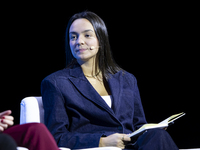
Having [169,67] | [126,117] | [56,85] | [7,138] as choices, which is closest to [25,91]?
[56,85]

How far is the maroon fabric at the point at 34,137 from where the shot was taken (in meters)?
1.54

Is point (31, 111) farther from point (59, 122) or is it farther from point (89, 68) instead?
point (89, 68)

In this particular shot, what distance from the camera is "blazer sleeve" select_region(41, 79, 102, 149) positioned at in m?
2.05

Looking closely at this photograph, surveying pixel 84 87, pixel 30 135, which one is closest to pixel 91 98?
pixel 84 87

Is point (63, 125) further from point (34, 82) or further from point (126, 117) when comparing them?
point (34, 82)

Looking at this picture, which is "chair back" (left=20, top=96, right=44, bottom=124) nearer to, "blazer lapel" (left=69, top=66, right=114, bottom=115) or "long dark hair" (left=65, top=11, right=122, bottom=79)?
"blazer lapel" (left=69, top=66, right=114, bottom=115)

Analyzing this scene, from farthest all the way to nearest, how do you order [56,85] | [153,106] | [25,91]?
1. [153,106]
2. [25,91]
3. [56,85]

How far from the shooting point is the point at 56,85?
226cm

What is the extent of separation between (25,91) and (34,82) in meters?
0.12

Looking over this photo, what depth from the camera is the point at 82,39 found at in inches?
93.5

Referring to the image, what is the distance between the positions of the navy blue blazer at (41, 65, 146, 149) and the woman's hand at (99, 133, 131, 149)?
0.14 ft

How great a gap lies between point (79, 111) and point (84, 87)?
18cm

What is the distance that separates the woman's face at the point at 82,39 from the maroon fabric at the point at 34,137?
90 centimetres

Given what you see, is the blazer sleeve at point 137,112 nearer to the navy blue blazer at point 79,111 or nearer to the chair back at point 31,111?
the navy blue blazer at point 79,111
